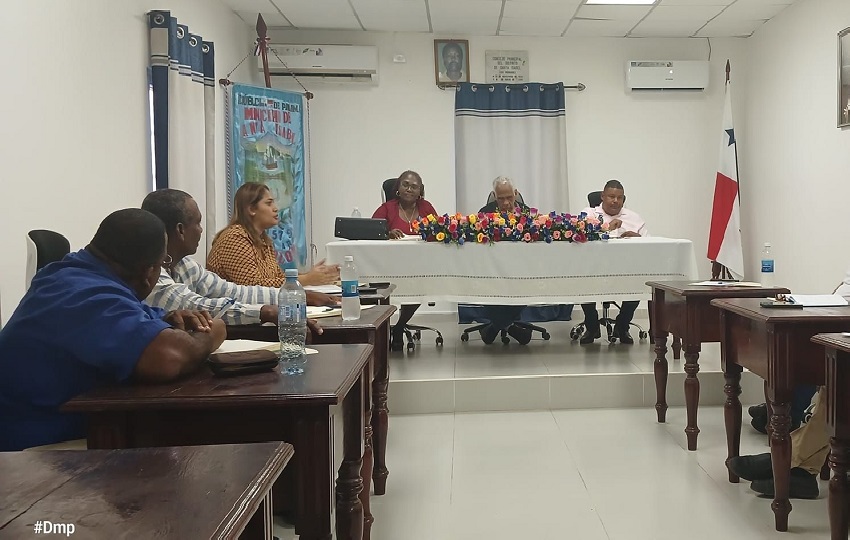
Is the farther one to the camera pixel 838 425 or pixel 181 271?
pixel 181 271

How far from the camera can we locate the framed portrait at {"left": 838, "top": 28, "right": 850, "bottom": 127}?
481 cm

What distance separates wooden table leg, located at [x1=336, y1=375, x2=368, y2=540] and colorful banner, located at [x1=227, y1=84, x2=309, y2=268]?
3.48 m

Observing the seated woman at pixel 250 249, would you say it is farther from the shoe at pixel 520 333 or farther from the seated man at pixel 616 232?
the seated man at pixel 616 232

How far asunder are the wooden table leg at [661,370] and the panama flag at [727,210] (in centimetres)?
322

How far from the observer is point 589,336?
16.2 ft

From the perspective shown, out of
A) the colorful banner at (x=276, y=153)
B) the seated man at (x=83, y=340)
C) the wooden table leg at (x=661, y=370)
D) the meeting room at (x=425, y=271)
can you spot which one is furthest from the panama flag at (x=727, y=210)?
the seated man at (x=83, y=340)

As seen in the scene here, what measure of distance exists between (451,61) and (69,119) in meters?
4.04

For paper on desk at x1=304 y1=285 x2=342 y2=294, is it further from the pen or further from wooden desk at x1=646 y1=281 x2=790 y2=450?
wooden desk at x1=646 y1=281 x2=790 y2=450

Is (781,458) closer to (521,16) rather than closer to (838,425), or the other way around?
(838,425)

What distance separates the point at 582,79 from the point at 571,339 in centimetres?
291

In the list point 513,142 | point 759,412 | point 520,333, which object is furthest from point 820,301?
point 513,142

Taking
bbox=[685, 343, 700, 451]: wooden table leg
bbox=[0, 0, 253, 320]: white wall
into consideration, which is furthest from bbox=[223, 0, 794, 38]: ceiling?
bbox=[685, 343, 700, 451]: wooden table leg

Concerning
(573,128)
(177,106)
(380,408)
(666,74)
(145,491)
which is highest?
(666,74)

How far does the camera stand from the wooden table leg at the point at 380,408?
Answer: 2.51 meters
